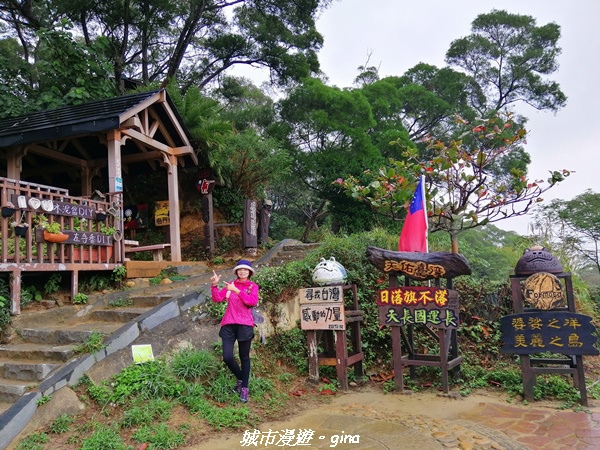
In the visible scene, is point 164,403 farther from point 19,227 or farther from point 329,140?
point 329,140

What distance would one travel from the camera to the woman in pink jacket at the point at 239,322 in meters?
4.77

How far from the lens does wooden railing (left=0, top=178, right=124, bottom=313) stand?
18.9 ft

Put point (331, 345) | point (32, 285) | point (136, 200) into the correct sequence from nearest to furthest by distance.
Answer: point (331, 345) → point (32, 285) → point (136, 200)

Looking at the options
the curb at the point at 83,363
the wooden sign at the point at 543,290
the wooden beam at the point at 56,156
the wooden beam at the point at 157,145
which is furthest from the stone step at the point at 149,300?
the wooden sign at the point at 543,290

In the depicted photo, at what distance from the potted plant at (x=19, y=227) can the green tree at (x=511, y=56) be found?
2282cm

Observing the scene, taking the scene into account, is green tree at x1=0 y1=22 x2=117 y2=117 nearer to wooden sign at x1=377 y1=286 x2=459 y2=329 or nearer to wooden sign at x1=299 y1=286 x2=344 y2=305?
wooden sign at x1=299 y1=286 x2=344 y2=305

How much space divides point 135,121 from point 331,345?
560 centimetres

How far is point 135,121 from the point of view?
8.23m

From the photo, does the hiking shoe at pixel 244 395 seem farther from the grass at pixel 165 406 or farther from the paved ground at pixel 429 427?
the paved ground at pixel 429 427

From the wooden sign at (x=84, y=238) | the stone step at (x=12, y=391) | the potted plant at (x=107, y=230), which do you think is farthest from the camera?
the potted plant at (x=107, y=230)

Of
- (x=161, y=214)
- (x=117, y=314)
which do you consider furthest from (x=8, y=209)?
(x=161, y=214)

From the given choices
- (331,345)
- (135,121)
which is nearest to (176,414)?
(331,345)

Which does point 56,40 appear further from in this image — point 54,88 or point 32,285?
point 32,285

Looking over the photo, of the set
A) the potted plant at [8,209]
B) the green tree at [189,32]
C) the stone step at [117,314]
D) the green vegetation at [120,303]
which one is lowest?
the stone step at [117,314]
